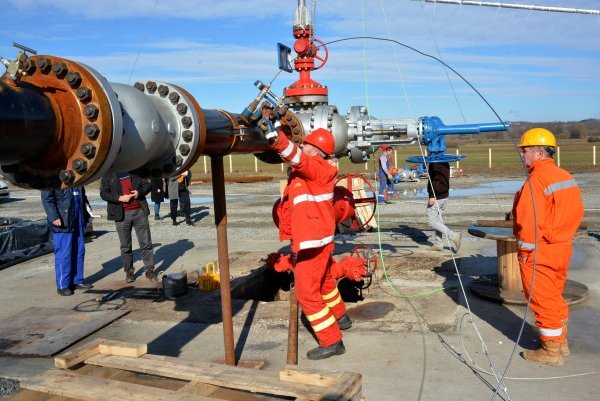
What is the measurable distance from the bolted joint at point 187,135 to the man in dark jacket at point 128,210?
5.14 meters

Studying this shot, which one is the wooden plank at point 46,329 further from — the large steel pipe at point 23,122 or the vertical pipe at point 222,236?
the large steel pipe at point 23,122

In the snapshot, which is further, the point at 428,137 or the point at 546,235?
the point at 428,137

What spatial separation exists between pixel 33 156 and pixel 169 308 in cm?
462

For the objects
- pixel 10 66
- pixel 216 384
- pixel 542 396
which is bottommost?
pixel 542 396

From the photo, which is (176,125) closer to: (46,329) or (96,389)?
(96,389)

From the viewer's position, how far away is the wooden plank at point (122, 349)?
3.98 meters

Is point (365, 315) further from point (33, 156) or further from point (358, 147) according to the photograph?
point (33, 156)

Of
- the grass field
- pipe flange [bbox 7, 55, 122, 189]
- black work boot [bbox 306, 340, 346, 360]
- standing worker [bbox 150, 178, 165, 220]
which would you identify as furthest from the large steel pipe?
the grass field

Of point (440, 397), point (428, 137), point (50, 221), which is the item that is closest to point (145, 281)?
point (50, 221)

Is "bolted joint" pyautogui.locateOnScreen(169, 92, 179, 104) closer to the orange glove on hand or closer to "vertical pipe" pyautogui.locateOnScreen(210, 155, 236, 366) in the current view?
"vertical pipe" pyautogui.locateOnScreen(210, 155, 236, 366)

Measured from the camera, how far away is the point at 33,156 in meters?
2.33

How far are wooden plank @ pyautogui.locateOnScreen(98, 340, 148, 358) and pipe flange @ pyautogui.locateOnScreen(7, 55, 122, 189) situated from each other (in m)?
1.98

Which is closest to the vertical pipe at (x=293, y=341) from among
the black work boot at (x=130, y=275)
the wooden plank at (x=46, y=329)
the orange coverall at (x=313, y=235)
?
the orange coverall at (x=313, y=235)

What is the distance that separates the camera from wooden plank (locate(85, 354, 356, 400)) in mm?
3316
